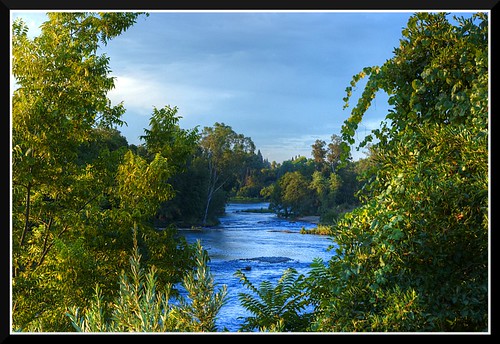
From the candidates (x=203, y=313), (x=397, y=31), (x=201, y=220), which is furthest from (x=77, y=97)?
(x=201, y=220)

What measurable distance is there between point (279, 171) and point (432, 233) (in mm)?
4250

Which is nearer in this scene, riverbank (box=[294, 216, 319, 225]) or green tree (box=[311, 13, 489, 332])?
green tree (box=[311, 13, 489, 332])

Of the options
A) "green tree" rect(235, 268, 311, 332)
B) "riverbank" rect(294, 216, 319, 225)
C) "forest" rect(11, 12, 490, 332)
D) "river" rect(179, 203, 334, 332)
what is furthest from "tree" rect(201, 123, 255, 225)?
"riverbank" rect(294, 216, 319, 225)

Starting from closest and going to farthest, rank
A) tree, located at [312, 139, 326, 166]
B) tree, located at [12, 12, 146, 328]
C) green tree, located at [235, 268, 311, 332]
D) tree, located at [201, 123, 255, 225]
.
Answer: green tree, located at [235, 268, 311, 332], tree, located at [12, 12, 146, 328], tree, located at [312, 139, 326, 166], tree, located at [201, 123, 255, 225]

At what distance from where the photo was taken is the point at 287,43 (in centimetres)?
532

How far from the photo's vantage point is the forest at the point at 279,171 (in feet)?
7.20

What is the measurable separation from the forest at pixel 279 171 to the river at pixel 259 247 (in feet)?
19.5

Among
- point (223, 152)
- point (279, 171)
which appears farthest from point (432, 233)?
point (223, 152)

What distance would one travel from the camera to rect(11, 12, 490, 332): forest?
2.19 m

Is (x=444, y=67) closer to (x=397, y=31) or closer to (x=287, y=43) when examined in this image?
(x=397, y=31)

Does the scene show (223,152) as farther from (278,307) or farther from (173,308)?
(173,308)

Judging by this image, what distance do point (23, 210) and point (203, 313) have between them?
3.97 metres

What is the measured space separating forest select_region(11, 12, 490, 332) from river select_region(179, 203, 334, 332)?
234 inches

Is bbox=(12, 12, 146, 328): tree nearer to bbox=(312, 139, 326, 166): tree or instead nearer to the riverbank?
bbox=(312, 139, 326, 166): tree
